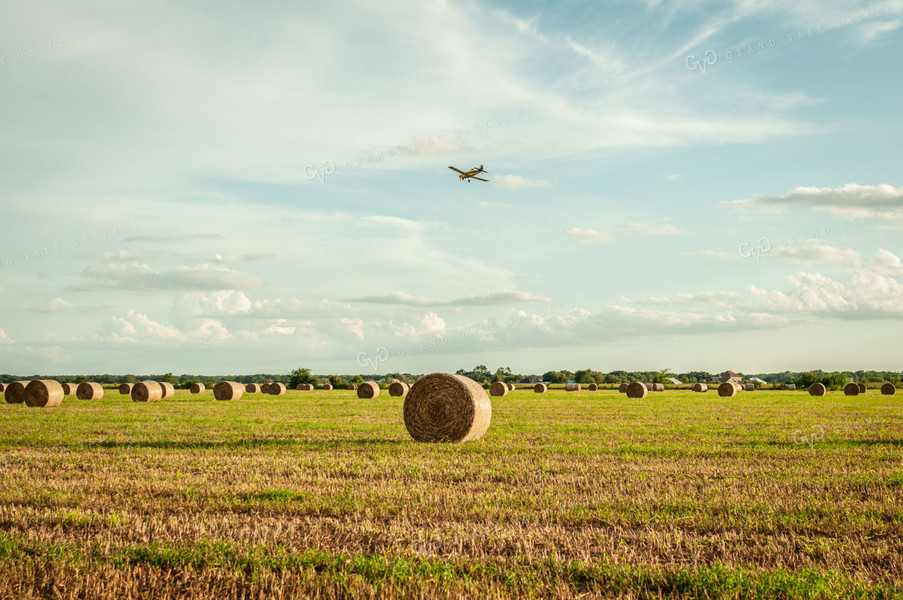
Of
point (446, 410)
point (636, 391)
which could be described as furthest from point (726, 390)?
point (446, 410)

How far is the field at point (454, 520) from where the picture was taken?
247 inches

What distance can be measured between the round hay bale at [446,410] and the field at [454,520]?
5.56ft

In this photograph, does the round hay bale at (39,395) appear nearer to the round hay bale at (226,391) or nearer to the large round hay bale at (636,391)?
the round hay bale at (226,391)

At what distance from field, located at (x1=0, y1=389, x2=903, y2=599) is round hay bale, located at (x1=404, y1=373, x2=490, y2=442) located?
5.56ft

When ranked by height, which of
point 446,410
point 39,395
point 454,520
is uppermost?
point 446,410

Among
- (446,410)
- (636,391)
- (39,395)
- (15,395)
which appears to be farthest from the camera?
(636,391)

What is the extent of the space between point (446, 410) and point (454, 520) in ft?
33.1

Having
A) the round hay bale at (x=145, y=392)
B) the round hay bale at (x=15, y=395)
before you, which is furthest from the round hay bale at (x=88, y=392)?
the round hay bale at (x=15, y=395)

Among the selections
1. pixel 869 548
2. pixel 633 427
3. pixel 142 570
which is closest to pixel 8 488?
pixel 142 570

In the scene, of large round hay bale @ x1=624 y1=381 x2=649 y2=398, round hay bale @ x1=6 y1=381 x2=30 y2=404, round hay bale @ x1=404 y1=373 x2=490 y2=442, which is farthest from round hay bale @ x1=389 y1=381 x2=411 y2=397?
round hay bale @ x1=404 y1=373 x2=490 y2=442

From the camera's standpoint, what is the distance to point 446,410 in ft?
61.5

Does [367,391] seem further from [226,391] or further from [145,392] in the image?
[145,392]

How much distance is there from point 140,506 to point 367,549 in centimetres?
407

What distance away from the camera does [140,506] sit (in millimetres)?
9602
